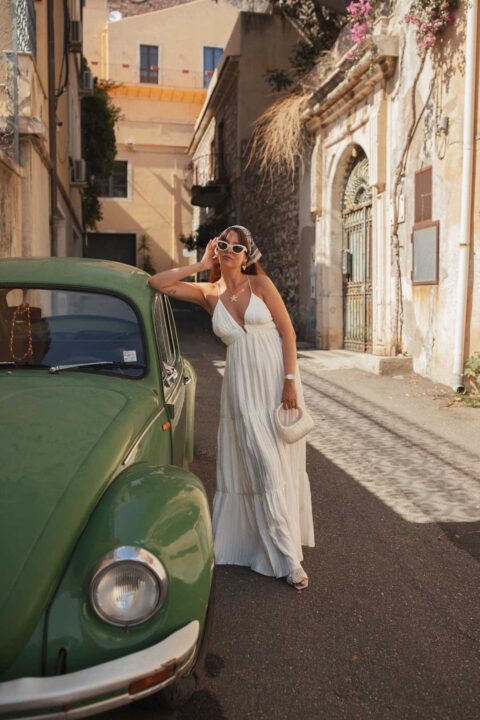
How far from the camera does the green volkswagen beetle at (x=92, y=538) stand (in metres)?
1.88

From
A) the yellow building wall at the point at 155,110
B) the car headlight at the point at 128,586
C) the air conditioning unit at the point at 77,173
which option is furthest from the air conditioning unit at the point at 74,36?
the yellow building wall at the point at 155,110

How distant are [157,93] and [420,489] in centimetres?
2923

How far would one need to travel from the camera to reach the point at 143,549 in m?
2.04

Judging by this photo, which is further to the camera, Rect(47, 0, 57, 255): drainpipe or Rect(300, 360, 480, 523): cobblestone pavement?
Rect(47, 0, 57, 255): drainpipe

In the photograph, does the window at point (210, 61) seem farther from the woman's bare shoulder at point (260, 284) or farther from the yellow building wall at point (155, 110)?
the woman's bare shoulder at point (260, 284)

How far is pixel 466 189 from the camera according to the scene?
8.11 m

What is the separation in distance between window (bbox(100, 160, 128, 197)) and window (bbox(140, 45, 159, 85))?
4365mm

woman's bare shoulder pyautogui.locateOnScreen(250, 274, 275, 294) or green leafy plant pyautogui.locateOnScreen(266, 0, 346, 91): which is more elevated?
green leafy plant pyautogui.locateOnScreen(266, 0, 346, 91)

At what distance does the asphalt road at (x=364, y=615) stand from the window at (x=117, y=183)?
26885 mm

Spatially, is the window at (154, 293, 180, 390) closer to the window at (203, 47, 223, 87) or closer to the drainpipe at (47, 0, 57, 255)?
the drainpipe at (47, 0, 57, 255)

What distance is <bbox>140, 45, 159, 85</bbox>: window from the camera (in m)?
31.5

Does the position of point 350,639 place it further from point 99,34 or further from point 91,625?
point 99,34

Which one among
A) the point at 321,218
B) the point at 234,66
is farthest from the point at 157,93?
the point at 321,218

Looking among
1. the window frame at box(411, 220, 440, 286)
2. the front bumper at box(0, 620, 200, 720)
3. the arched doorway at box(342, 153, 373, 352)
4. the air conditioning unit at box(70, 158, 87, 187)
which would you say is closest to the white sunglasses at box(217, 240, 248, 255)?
the front bumper at box(0, 620, 200, 720)
